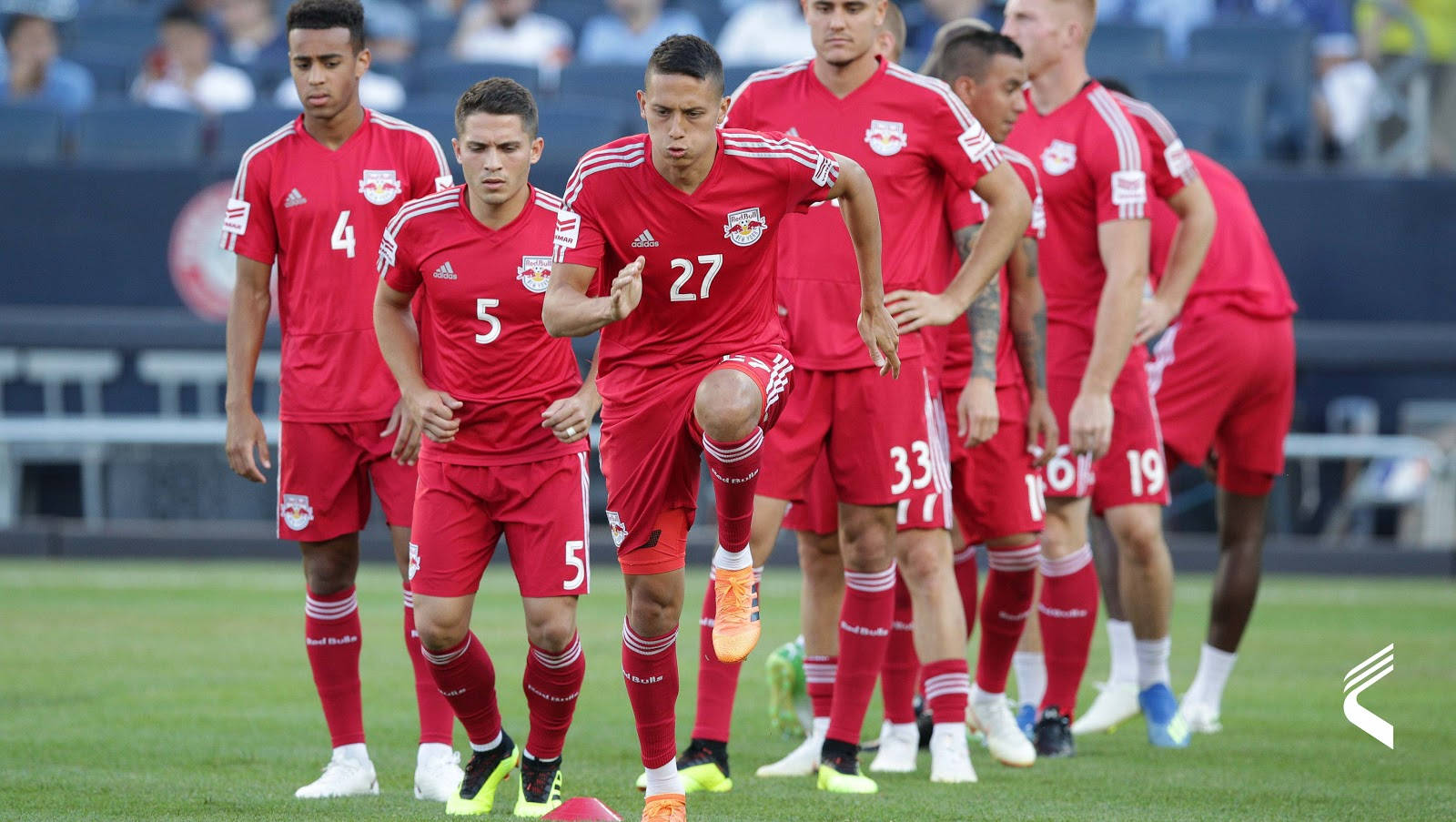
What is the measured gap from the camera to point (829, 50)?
6.02m

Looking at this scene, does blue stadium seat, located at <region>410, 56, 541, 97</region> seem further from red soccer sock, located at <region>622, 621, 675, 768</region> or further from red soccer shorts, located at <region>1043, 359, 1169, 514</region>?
red soccer sock, located at <region>622, 621, 675, 768</region>

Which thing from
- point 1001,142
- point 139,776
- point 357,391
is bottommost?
point 139,776

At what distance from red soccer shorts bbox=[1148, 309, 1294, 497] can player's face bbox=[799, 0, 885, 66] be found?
7.65 ft

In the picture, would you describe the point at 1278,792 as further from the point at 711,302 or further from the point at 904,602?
the point at 711,302

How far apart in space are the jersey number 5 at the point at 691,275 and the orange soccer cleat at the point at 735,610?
2.53 feet

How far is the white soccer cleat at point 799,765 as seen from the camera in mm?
6219

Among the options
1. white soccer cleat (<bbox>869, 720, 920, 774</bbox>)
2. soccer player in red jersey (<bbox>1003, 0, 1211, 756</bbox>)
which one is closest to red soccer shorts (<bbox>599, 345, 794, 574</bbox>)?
white soccer cleat (<bbox>869, 720, 920, 774</bbox>)

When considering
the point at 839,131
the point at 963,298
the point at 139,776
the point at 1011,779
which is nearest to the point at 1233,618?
the point at 1011,779

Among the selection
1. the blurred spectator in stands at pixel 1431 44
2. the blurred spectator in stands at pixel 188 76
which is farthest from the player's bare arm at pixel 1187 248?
the blurred spectator in stands at pixel 188 76

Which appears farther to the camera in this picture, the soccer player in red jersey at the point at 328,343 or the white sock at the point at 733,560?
the soccer player in red jersey at the point at 328,343

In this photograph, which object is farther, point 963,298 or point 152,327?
point 152,327

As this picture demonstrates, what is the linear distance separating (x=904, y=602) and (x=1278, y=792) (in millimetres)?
1506

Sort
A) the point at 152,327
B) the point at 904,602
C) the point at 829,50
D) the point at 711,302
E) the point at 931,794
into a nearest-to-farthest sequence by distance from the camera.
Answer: the point at 711,302 < the point at 931,794 < the point at 829,50 < the point at 904,602 < the point at 152,327

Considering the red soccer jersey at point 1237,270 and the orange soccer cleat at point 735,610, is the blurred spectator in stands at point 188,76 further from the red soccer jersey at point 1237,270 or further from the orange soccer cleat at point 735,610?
the orange soccer cleat at point 735,610
